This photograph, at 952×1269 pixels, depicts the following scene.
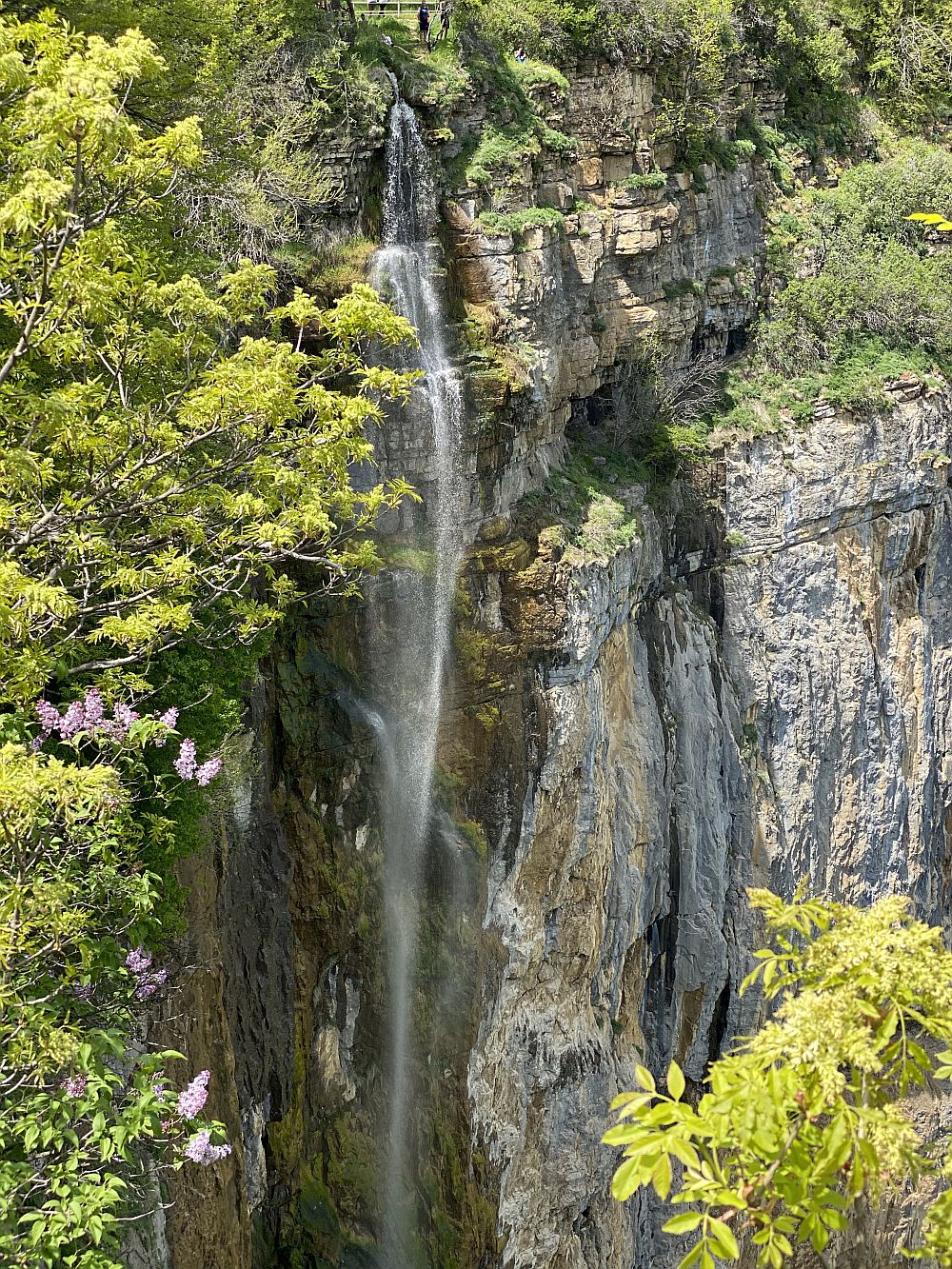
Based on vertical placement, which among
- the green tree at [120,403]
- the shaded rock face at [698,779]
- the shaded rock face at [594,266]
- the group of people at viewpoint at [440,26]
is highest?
the group of people at viewpoint at [440,26]

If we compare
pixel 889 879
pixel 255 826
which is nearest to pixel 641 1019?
pixel 889 879

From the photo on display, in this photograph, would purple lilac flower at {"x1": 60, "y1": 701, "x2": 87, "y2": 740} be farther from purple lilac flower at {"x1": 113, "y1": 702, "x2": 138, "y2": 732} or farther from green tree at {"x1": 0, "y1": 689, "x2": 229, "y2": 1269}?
purple lilac flower at {"x1": 113, "y1": 702, "x2": 138, "y2": 732}

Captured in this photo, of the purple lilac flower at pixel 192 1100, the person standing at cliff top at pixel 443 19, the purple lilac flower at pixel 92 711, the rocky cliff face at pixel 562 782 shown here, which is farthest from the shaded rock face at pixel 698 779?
the purple lilac flower at pixel 192 1100

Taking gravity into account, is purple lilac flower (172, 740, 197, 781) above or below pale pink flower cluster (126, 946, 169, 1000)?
above

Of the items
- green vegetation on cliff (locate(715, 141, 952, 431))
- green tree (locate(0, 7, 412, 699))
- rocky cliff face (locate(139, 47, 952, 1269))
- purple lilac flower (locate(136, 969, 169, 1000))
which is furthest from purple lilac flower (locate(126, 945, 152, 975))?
green vegetation on cliff (locate(715, 141, 952, 431))

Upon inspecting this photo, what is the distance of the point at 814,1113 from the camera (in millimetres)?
3846

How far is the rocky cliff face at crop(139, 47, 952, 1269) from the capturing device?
13773mm

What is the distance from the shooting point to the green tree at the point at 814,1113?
12.3 ft

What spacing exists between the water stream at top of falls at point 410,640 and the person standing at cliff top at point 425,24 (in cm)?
206

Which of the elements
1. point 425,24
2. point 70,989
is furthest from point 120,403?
point 425,24

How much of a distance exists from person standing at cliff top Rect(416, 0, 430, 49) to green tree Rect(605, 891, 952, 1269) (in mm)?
14613

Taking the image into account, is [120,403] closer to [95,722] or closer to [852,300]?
[95,722]

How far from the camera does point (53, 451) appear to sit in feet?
25.1

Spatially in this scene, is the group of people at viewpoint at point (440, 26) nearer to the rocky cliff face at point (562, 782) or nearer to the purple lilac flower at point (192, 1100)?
the rocky cliff face at point (562, 782)
